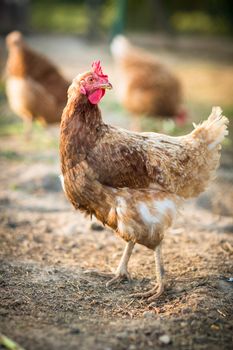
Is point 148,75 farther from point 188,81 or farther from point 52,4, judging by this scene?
point 52,4

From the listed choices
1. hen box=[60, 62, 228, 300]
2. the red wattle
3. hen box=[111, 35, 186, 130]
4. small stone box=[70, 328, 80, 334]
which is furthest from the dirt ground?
hen box=[111, 35, 186, 130]

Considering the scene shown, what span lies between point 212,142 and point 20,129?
16.4 feet

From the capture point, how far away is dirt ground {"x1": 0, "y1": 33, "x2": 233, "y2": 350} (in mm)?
3303

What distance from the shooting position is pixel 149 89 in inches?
340

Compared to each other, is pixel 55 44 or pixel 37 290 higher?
pixel 55 44

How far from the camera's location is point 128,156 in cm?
404

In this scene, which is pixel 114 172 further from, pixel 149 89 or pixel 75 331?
pixel 149 89

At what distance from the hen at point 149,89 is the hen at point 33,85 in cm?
124

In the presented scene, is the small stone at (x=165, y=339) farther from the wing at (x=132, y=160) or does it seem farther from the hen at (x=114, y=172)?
the wing at (x=132, y=160)

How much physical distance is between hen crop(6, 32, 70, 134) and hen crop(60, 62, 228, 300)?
12.9 ft

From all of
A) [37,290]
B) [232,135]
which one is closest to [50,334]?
[37,290]

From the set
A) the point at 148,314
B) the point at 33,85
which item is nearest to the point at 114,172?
the point at 148,314

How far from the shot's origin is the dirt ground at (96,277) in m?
3.30

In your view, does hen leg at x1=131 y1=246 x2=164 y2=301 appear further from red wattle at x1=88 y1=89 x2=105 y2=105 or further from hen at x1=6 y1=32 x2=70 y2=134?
Result: hen at x1=6 y1=32 x2=70 y2=134
